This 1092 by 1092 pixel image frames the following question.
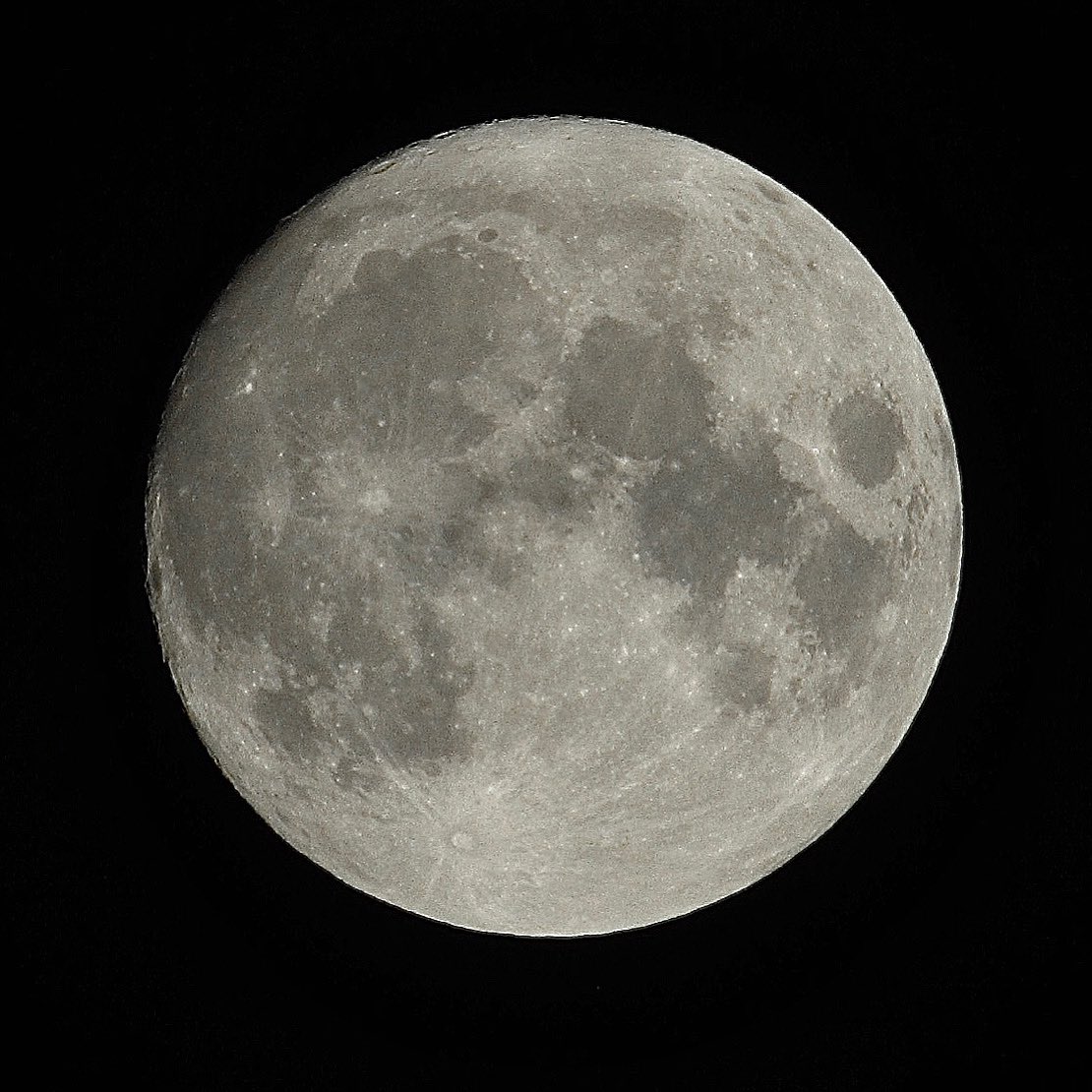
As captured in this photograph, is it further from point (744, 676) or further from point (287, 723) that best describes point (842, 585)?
point (287, 723)

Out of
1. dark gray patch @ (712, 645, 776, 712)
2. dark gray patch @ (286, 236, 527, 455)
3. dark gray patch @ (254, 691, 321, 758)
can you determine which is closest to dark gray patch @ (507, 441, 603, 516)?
dark gray patch @ (286, 236, 527, 455)

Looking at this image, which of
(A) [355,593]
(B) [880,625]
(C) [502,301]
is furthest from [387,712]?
(B) [880,625]

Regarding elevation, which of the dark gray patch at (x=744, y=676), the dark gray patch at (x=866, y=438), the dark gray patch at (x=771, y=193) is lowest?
the dark gray patch at (x=744, y=676)

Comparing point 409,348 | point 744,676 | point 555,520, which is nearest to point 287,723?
point 555,520

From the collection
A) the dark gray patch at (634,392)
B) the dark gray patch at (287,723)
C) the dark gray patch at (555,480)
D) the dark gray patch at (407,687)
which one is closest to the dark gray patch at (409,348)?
the dark gray patch at (555,480)

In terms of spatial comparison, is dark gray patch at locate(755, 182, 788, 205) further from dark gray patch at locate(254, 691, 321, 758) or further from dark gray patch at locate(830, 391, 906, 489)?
dark gray patch at locate(254, 691, 321, 758)

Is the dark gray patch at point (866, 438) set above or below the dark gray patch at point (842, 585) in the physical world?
above

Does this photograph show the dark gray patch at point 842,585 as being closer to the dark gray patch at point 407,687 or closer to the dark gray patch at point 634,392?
the dark gray patch at point 634,392

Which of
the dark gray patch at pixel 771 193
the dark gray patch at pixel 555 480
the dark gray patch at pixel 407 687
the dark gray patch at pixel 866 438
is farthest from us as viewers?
the dark gray patch at pixel 771 193
